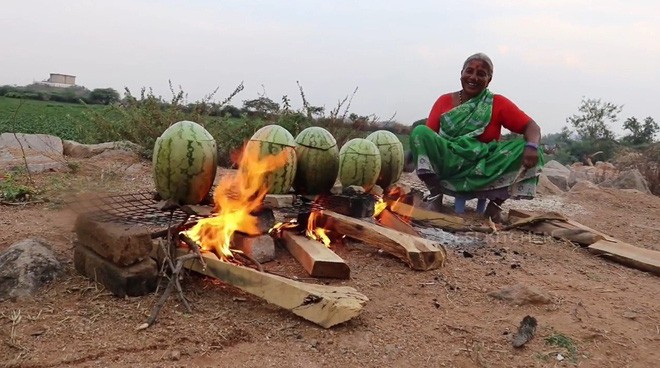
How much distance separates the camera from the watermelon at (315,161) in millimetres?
3871

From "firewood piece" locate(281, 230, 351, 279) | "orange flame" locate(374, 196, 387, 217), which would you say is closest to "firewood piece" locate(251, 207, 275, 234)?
"firewood piece" locate(281, 230, 351, 279)

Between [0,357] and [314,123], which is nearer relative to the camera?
[0,357]

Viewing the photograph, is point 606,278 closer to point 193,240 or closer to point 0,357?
point 193,240

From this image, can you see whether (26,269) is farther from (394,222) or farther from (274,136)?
(394,222)

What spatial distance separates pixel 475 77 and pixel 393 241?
8.21 feet

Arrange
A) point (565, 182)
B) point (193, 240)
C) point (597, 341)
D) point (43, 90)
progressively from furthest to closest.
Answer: point (43, 90)
point (565, 182)
point (193, 240)
point (597, 341)

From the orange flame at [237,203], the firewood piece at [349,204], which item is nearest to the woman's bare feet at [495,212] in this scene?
the firewood piece at [349,204]

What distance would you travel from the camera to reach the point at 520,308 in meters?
2.96

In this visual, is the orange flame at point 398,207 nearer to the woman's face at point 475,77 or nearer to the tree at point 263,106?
the woman's face at point 475,77

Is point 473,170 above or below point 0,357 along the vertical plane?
above

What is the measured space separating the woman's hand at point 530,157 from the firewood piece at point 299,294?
121 inches

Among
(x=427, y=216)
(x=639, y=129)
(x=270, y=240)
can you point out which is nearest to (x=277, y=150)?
(x=270, y=240)

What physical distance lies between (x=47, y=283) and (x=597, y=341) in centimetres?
279

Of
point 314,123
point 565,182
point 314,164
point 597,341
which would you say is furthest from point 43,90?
point 597,341
